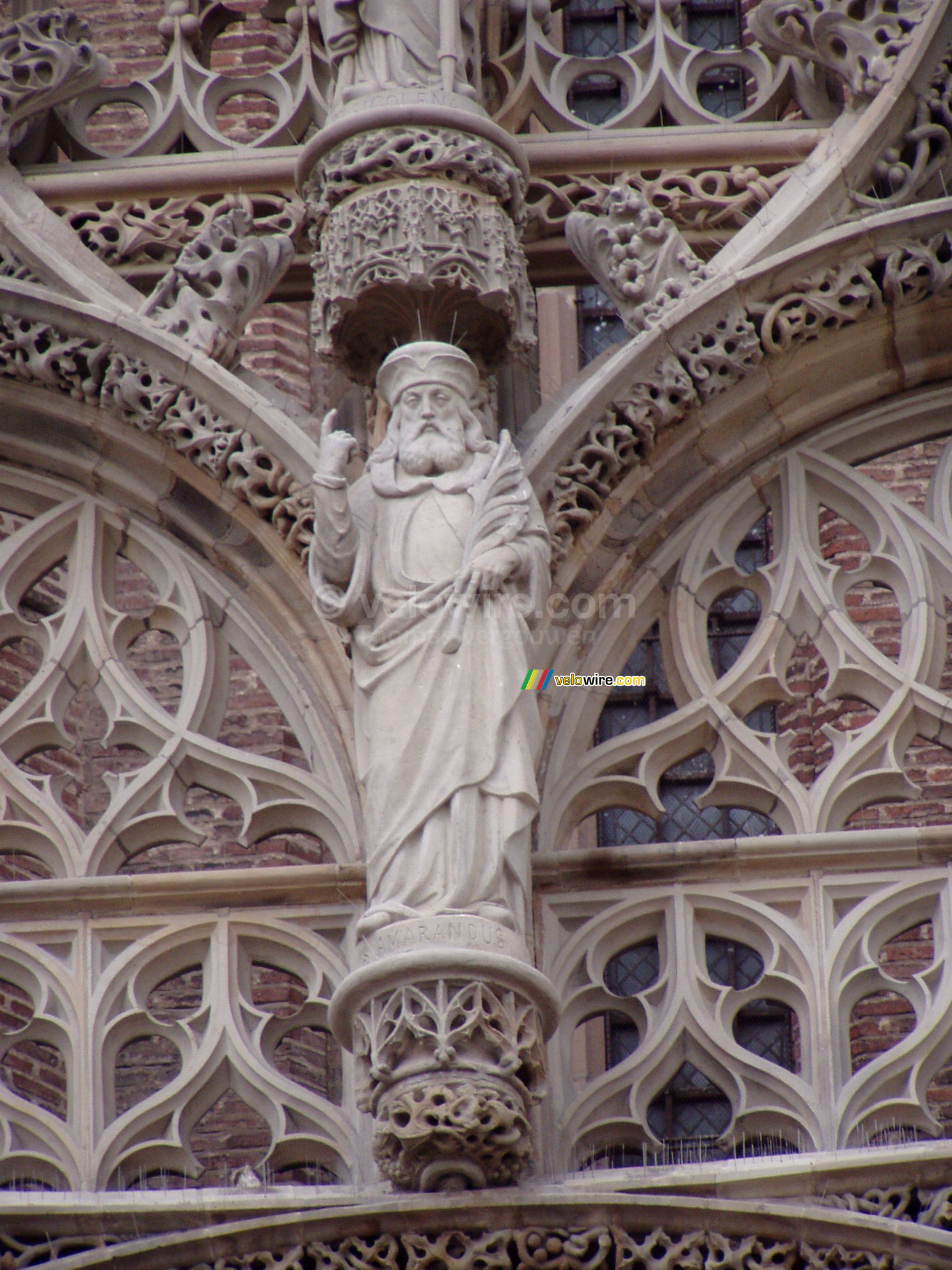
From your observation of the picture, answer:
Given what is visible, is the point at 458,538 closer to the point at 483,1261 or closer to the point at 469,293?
the point at 469,293

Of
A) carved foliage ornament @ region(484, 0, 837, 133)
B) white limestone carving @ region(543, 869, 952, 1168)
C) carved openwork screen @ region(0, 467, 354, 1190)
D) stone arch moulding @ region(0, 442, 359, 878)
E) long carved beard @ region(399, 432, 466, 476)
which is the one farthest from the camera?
carved foliage ornament @ region(484, 0, 837, 133)

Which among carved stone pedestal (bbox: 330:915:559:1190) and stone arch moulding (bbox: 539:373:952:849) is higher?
stone arch moulding (bbox: 539:373:952:849)

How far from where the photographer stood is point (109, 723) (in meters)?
11.9

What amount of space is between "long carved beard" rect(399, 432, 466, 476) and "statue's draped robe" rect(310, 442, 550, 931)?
0.04 meters

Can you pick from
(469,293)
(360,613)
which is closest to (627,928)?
(360,613)

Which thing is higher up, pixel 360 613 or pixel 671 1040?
pixel 360 613

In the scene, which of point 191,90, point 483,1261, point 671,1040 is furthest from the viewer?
point 191,90

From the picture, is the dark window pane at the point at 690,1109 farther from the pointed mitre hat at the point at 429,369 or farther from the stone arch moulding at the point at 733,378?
the pointed mitre hat at the point at 429,369

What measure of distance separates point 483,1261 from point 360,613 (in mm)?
2147

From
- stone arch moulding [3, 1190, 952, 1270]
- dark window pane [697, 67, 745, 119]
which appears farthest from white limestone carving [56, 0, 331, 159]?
stone arch moulding [3, 1190, 952, 1270]

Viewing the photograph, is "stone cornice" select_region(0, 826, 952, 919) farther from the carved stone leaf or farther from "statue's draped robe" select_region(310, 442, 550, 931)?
the carved stone leaf

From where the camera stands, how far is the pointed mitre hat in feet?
37.6

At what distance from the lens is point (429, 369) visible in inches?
451

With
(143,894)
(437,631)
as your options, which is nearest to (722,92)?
(437,631)
